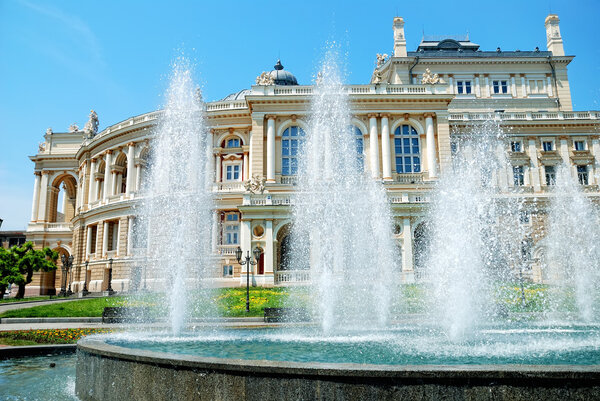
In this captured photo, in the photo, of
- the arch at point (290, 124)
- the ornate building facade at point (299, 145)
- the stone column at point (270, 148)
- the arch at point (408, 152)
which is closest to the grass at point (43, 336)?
the ornate building facade at point (299, 145)

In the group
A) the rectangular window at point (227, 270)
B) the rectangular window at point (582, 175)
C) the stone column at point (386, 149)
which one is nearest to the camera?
the rectangular window at point (227, 270)

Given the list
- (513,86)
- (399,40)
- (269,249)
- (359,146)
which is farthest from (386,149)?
(513,86)

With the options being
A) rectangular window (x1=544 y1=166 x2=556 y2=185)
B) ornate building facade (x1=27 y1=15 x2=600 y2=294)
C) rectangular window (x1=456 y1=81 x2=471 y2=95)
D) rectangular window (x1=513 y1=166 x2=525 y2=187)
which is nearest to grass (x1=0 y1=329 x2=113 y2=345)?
ornate building facade (x1=27 y1=15 x2=600 y2=294)

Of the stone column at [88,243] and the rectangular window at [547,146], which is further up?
the rectangular window at [547,146]

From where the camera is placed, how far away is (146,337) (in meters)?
11.5

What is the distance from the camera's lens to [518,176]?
4553 centimetres

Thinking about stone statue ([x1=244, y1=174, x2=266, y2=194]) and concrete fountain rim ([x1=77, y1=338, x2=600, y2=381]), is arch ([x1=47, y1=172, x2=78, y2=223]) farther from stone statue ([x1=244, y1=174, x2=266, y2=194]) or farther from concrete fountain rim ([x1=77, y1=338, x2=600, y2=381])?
concrete fountain rim ([x1=77, y1=338, x2=600, y2=381])

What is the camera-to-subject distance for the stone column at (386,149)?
1512 inches

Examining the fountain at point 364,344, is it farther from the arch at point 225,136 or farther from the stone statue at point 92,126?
the stone statue at point 92,126

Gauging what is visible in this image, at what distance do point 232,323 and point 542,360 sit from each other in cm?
1116

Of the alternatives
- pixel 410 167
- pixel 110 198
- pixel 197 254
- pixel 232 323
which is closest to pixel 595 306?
pixel 232 323

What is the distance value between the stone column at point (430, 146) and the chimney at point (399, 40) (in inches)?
569

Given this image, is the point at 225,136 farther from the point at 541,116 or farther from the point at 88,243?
the point at 541,116

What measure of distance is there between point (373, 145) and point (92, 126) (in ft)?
120
